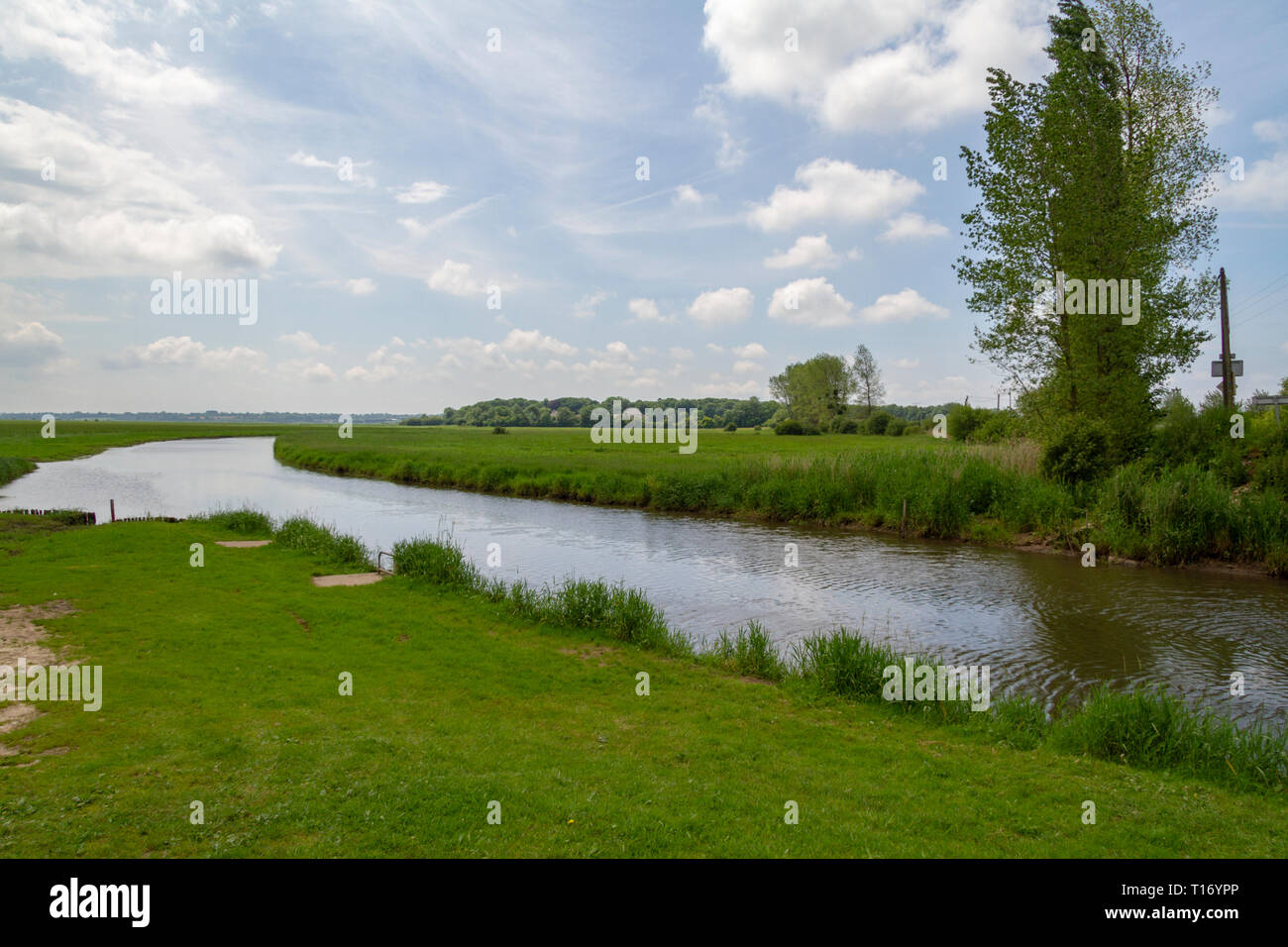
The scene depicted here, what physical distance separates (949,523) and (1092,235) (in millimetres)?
12507

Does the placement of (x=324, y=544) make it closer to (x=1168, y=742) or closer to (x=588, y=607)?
(x=588, y=607)

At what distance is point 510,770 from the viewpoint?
692 cm

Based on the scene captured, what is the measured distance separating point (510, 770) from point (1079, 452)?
27.2m

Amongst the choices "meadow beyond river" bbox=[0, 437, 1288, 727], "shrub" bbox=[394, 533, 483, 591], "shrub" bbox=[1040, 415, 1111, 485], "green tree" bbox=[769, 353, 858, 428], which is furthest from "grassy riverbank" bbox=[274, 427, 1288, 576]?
"green tree" bbox=[769, 353, 858, 428]

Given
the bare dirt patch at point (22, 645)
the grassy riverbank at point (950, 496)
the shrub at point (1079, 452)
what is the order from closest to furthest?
1. the bare dirt patch at point (22, 645)
2. the grassy riverbank at point (950, 496)
3. the shrub at point (1079, 452)

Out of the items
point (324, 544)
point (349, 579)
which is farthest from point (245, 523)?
point (349, 579)

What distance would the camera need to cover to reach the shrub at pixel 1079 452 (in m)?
26.7

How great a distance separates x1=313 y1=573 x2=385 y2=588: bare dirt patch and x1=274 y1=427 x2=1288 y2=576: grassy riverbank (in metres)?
20.2

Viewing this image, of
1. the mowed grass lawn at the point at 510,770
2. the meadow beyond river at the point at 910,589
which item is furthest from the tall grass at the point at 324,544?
the mowed grass lawn at the point at 510,770

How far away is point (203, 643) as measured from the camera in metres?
11.2

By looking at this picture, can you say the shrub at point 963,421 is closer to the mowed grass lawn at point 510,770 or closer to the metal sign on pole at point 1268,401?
the metal sign on pole at point 1268,401

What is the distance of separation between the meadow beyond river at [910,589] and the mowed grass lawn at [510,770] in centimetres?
470

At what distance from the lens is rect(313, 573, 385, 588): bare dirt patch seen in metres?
16.7
